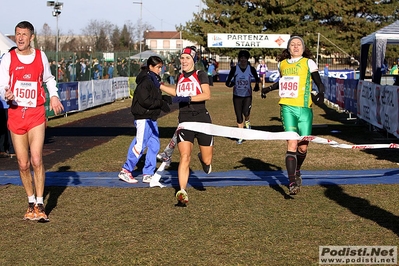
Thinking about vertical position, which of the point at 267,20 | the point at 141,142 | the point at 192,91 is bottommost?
the point at 141,142

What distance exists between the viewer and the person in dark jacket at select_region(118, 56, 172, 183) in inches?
389

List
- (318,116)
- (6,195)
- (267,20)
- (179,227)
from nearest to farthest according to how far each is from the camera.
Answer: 1. (179,227)
2. (6,195)
3. (318,116)
4. (267,20)

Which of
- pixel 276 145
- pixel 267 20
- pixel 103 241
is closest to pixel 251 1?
pixel 267 20

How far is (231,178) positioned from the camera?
10.6m

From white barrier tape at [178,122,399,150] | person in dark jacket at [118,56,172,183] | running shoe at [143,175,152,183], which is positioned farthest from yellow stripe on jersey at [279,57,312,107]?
running shoe at [143,175,152,183]

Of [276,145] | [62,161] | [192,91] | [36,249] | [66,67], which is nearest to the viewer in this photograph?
[36,249]

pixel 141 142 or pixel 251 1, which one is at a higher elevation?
pixel 251 1

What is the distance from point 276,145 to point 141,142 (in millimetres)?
5534

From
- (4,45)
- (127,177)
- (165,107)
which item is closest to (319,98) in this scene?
(165,107)

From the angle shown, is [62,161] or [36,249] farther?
[62,161]

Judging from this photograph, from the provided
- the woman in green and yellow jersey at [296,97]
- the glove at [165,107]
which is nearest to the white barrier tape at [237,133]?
the woman in green and yellow jersey at [296,97]

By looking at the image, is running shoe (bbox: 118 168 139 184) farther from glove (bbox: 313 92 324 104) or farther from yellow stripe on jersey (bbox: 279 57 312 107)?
glove (bbox: 313 92 324 104)

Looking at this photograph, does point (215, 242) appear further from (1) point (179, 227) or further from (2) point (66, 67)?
(2) point (66, 67)

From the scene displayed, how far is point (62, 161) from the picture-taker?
12883 millimetres
